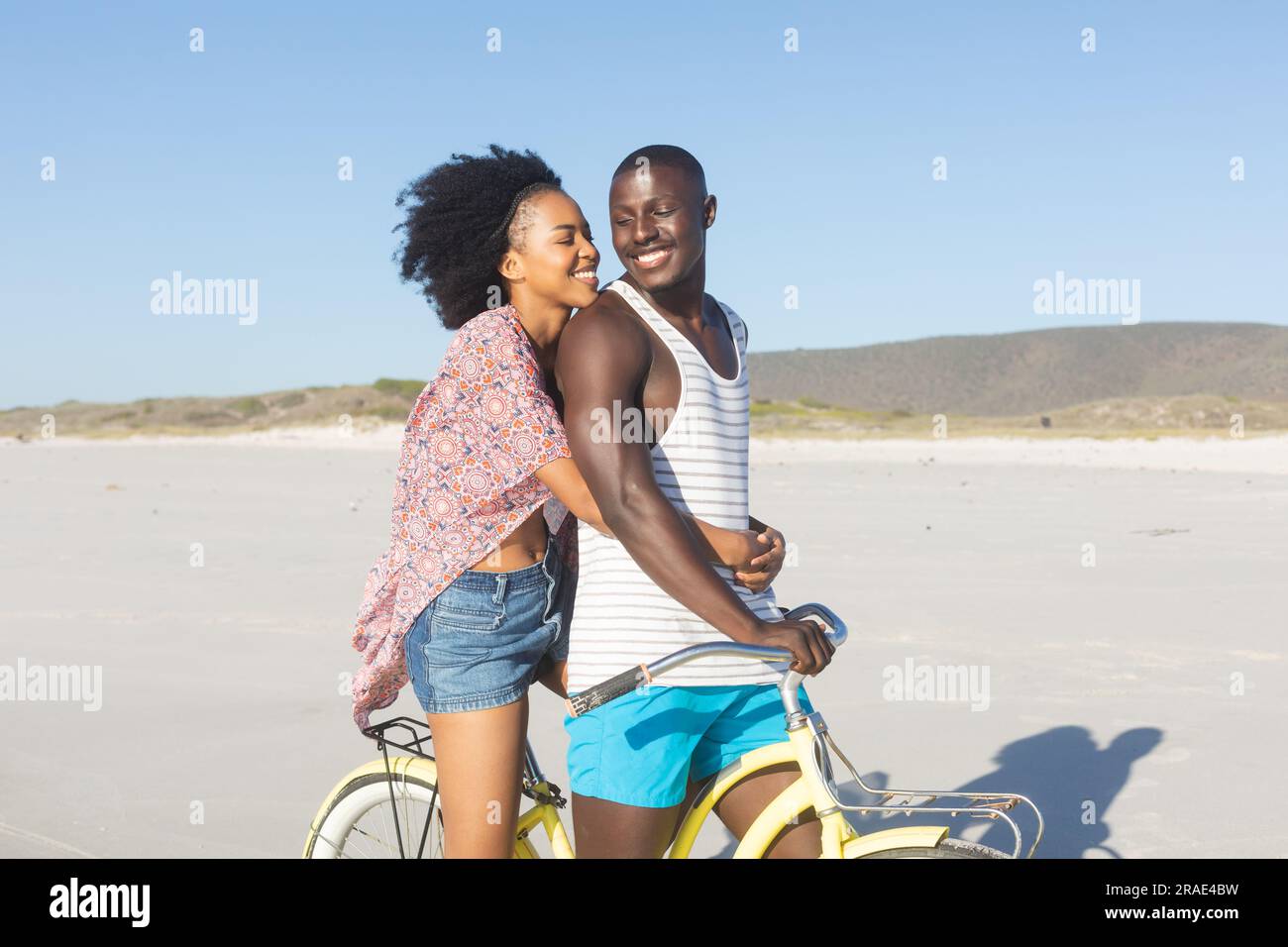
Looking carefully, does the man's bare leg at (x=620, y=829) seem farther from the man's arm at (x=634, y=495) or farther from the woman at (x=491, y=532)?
the man's arm at (x=634, y=495)

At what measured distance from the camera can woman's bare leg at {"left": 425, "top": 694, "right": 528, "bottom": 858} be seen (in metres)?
A: 2.63

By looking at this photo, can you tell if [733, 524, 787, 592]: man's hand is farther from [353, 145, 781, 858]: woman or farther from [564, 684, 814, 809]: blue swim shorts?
[564, 684, 814, 809]: blue swim shorts

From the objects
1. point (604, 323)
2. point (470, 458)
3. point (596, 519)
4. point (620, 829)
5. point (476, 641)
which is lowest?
point (620, 829)

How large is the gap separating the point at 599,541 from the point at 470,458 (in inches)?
12.5

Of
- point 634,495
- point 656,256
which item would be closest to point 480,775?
point 634,495

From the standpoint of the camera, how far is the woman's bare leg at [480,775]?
2.63 m

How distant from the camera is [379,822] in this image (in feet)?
10.6

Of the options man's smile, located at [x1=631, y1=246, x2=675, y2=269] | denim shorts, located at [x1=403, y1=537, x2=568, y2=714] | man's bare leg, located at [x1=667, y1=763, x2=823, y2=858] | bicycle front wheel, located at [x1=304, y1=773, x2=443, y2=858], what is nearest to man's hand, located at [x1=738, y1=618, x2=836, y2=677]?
man's bare leg, located at [x1=667, y1=763, x2=823, y2=858]

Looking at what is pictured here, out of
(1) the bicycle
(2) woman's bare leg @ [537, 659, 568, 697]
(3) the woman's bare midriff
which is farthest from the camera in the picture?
(2) woman's bare leg @ [537, 659, 568, 697]

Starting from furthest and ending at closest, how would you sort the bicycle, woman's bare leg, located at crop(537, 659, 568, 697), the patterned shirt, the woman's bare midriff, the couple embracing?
woman's bare leg, located at crop(537, 659, 568, 697), the woman's bare midriff, the patterned shirt, the couple embracing, the bicycle

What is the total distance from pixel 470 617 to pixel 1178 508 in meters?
14.4

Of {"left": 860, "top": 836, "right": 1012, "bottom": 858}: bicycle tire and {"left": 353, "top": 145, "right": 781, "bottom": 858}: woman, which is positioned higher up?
{"left": 353, "top": 145, "right": 781, "bottom": 858}: woman

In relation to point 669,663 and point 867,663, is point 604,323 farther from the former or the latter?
point 867,663
